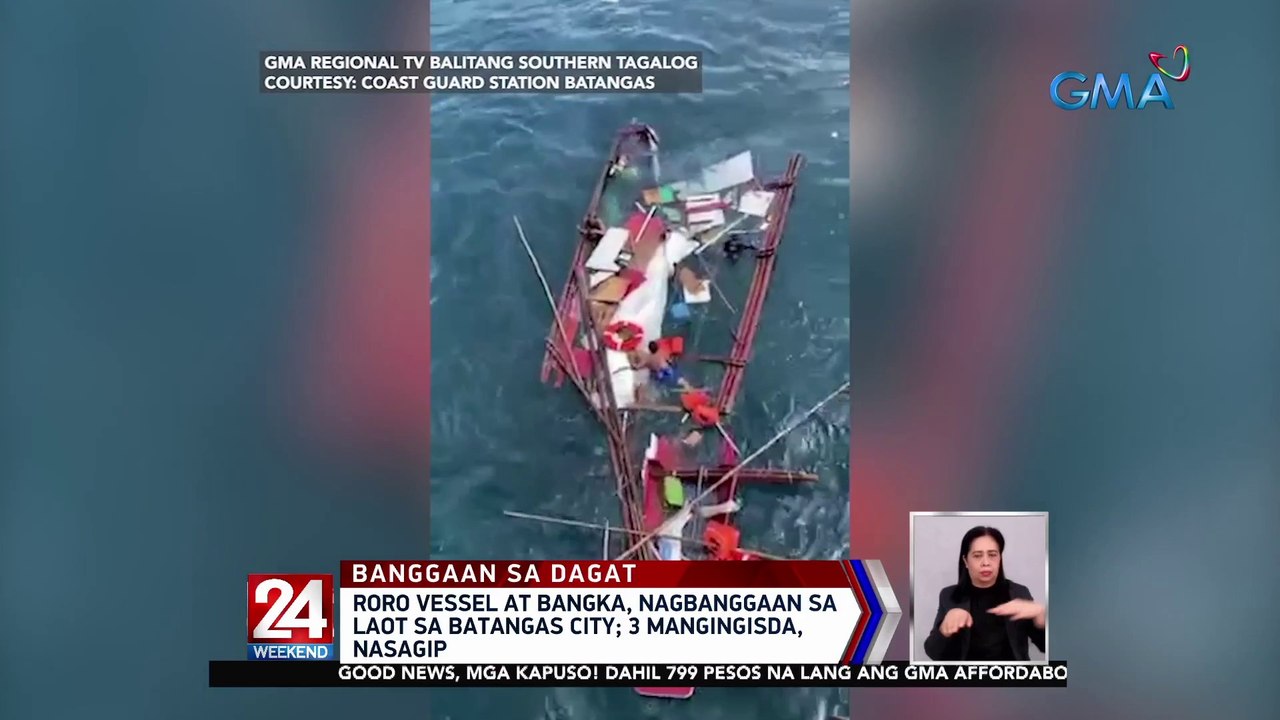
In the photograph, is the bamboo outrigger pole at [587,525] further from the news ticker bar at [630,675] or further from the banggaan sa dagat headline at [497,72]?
the banggaan sa dagat headline at [497,72]

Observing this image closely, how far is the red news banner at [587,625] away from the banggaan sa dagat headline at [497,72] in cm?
84

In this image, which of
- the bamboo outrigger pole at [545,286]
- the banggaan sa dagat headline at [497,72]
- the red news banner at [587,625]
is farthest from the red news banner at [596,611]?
the banggaan sa dagat headline at [497,72]

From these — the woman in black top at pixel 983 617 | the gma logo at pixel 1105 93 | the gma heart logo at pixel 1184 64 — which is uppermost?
the gma heart logo at pixel 1184 64

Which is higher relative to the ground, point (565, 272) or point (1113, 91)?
point (1113, 91)

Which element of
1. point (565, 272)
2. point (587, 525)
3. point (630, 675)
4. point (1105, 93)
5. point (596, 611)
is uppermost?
point (1105, 93)

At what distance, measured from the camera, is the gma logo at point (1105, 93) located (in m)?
1.62

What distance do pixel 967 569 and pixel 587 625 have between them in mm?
681

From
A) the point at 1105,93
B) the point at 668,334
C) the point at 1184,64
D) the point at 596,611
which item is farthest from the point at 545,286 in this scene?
the point at 1184,64

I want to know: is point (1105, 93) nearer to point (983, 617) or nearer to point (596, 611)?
point (983, 617)

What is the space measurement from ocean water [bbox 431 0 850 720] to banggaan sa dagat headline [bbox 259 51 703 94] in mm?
23

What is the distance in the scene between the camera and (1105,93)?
1.62 meters

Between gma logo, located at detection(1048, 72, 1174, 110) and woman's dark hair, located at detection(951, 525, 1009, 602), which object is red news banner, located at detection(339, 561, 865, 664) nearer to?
woman's dark hair, located at detection(951, 525, 1009, 602)

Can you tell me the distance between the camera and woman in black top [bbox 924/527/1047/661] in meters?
1.63

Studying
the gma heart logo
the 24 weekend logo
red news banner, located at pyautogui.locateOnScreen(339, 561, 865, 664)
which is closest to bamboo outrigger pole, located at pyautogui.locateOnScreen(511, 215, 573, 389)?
red news banner, located at pyautogui.locateOnScreen(339, 561, 865, 664)
